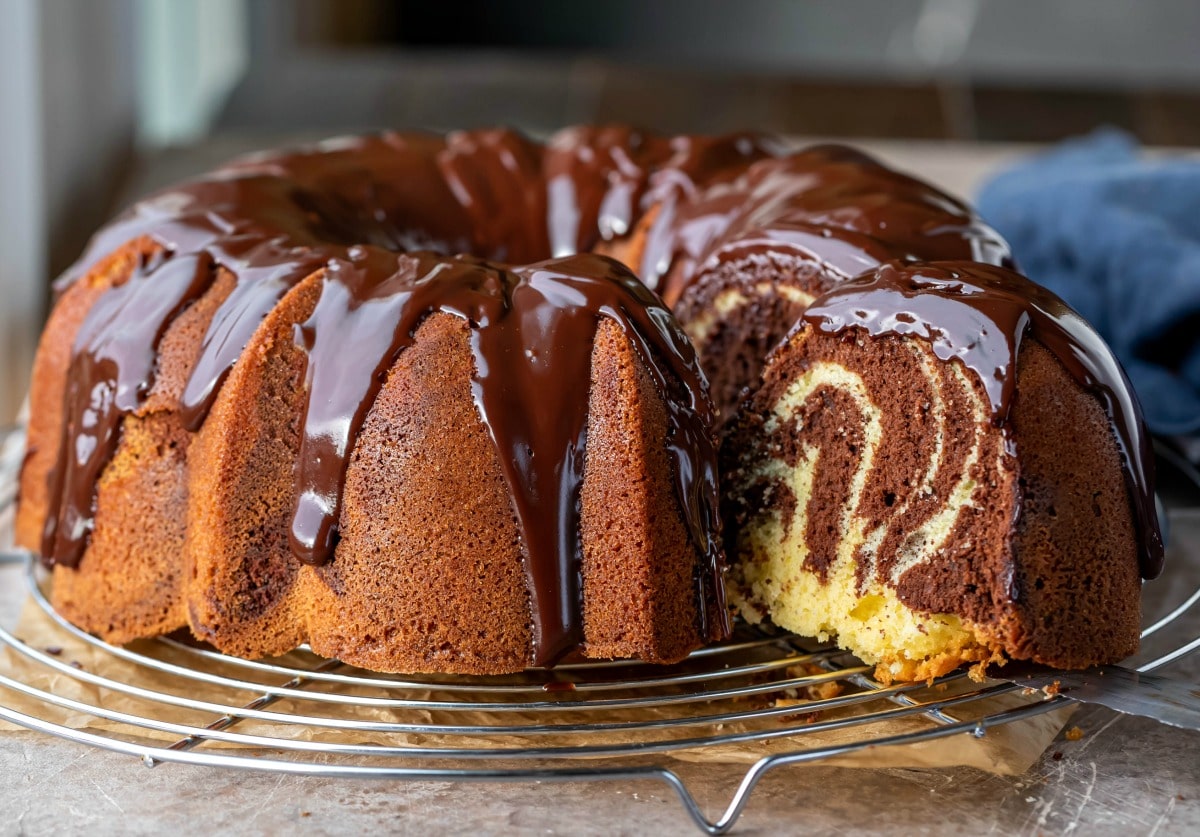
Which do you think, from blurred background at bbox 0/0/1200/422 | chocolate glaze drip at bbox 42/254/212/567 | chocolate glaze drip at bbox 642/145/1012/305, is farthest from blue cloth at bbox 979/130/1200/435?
chocolate glaze drip at bbox 42/254/212/567

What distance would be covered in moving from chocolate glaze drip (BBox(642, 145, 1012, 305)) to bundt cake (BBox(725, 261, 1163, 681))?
0.19 meters

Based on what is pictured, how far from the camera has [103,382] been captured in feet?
6.07

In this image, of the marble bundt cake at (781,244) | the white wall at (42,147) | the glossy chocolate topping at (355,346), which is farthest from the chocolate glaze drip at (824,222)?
the white wall at (42,147)

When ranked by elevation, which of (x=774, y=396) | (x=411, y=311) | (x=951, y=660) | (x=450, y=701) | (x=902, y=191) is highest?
(x=902, y=191)

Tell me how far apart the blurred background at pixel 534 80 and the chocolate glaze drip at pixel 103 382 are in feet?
4.08

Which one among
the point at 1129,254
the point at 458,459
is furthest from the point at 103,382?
the point at 1129,254

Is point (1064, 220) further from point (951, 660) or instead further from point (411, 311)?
point (411, 311)

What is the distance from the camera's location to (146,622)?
6.03 feet

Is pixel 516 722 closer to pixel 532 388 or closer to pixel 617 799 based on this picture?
pixel 617 799

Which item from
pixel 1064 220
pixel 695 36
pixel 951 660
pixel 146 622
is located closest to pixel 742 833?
pixel 951 660

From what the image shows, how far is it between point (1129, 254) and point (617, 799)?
183 centimetres

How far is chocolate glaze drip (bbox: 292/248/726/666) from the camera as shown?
5.37 ft

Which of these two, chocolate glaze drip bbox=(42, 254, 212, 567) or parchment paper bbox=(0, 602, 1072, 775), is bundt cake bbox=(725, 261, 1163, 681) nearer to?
parchment paper bbox=(0, 602, 1072, 775)

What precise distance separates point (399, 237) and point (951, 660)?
1260 mm
